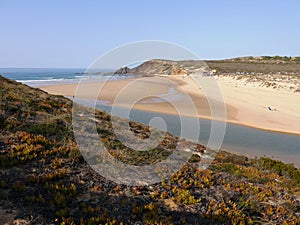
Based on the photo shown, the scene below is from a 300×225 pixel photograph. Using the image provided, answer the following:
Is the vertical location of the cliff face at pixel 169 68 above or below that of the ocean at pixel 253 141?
above

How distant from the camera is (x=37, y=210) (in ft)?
15.3

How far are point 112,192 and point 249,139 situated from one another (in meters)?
13.5

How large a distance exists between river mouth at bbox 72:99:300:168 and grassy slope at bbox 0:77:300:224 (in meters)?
5.64

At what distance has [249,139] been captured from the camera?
16.9m

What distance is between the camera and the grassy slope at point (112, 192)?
4.83 m

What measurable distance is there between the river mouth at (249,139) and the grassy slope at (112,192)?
5.64m

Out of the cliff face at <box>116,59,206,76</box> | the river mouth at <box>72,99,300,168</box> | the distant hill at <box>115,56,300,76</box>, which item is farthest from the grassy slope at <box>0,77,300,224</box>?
the cliff face at <box>116,59,206,76</box>

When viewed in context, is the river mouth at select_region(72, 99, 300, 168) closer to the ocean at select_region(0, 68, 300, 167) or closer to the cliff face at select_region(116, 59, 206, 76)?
the ocean at select_region(0, 68, 300, 167)

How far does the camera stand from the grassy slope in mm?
4832

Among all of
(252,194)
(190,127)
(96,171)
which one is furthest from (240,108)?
(96,171)

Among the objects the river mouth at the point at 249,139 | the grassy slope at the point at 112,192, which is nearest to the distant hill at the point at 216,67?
the river mouth at the point at 249,139

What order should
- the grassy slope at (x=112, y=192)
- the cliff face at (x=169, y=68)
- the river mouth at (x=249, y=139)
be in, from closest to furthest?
the grassy slope at (x=112, y=192), the river mouth at (x=249, y=139), the cliff face at (x=169, y=68)

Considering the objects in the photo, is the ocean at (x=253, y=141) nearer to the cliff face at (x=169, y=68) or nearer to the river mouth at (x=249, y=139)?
the river mouth at (x=249, y=139)

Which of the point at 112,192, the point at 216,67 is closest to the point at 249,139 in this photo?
the point at 112,192
